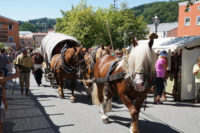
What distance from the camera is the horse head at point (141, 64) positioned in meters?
3.28

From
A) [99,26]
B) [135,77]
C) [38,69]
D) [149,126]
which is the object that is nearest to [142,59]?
[135,77]

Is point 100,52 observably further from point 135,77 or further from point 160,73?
point 135,77

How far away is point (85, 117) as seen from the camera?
554cm

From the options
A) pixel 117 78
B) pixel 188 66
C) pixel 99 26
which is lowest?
pixel 117 78

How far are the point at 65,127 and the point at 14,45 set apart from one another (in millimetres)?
60980

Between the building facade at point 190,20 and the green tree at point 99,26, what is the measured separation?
8400 millimetres

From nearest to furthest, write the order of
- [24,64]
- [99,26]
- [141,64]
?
[141,64]
[24,64]
[99,26]

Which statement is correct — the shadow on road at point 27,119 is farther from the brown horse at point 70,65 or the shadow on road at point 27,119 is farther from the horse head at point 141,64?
the horse head at point 141,64

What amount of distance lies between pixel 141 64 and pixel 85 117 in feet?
9.59

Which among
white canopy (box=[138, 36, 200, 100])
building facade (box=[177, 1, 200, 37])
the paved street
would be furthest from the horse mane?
building facade (box=[177, 1, 200, 37])

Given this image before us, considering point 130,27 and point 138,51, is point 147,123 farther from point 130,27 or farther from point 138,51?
point 130,27

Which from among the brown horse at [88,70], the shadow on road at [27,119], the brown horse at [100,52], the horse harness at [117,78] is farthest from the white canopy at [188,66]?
the shadow on road at [27,119]

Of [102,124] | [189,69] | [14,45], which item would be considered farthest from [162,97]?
[14,45]

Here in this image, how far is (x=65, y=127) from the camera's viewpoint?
4816mm
